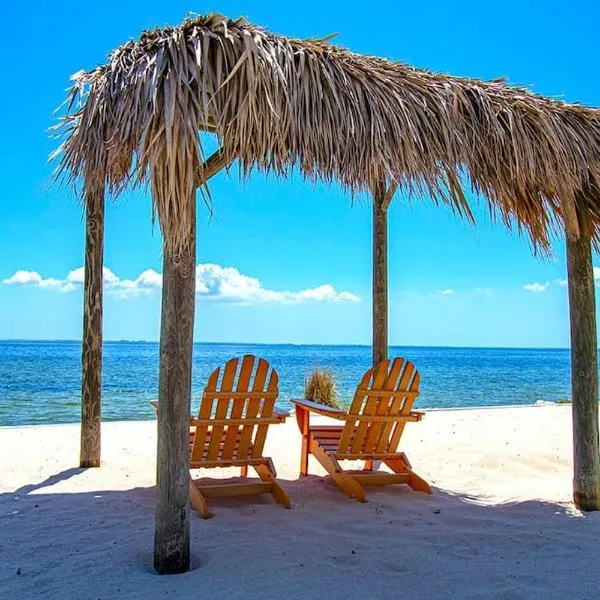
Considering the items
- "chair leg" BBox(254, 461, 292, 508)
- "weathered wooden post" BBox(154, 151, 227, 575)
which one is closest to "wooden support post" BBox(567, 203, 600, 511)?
"chair leg" BBox(254, 461, 292, 508)

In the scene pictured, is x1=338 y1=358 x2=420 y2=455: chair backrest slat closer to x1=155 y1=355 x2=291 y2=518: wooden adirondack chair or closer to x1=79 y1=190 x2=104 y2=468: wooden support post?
x1=155 y1=355 x2=291 y2=518: wooden adirondack chair

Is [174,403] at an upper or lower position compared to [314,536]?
upper

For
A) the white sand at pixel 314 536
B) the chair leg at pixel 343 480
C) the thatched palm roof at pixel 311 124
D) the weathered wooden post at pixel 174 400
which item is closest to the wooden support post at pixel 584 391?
the white sand at pixel 314 536

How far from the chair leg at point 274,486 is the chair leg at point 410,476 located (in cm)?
77

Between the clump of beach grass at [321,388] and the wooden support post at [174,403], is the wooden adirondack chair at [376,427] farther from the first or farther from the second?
the clump of beach grass at [321,388]

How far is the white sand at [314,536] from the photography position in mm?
2311

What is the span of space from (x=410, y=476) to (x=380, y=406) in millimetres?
499

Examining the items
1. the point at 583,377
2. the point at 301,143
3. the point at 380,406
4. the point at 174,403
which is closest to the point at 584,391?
the point at 583,377

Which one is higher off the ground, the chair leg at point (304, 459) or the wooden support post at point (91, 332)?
the wooden support post at point (91, 332)

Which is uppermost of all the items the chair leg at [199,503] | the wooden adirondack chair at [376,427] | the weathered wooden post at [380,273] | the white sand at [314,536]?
the weathered wooden post at [380,273]

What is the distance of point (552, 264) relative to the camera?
3764 mm

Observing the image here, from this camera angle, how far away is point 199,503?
3164 millimetres

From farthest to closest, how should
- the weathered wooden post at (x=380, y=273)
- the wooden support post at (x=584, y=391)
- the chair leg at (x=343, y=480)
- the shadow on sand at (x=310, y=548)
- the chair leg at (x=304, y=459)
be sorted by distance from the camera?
1. the weathered wooden post at (x=380, y=273)
2. the chair leg at (x=304, y=459)
3. the chair leg at (x=343, y=480)
4. the wooden support post at (x=584, y=391)
5. the shadow on sand at (x=310, y=548)

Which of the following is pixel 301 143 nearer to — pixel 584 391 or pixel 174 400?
pixel 174 400
